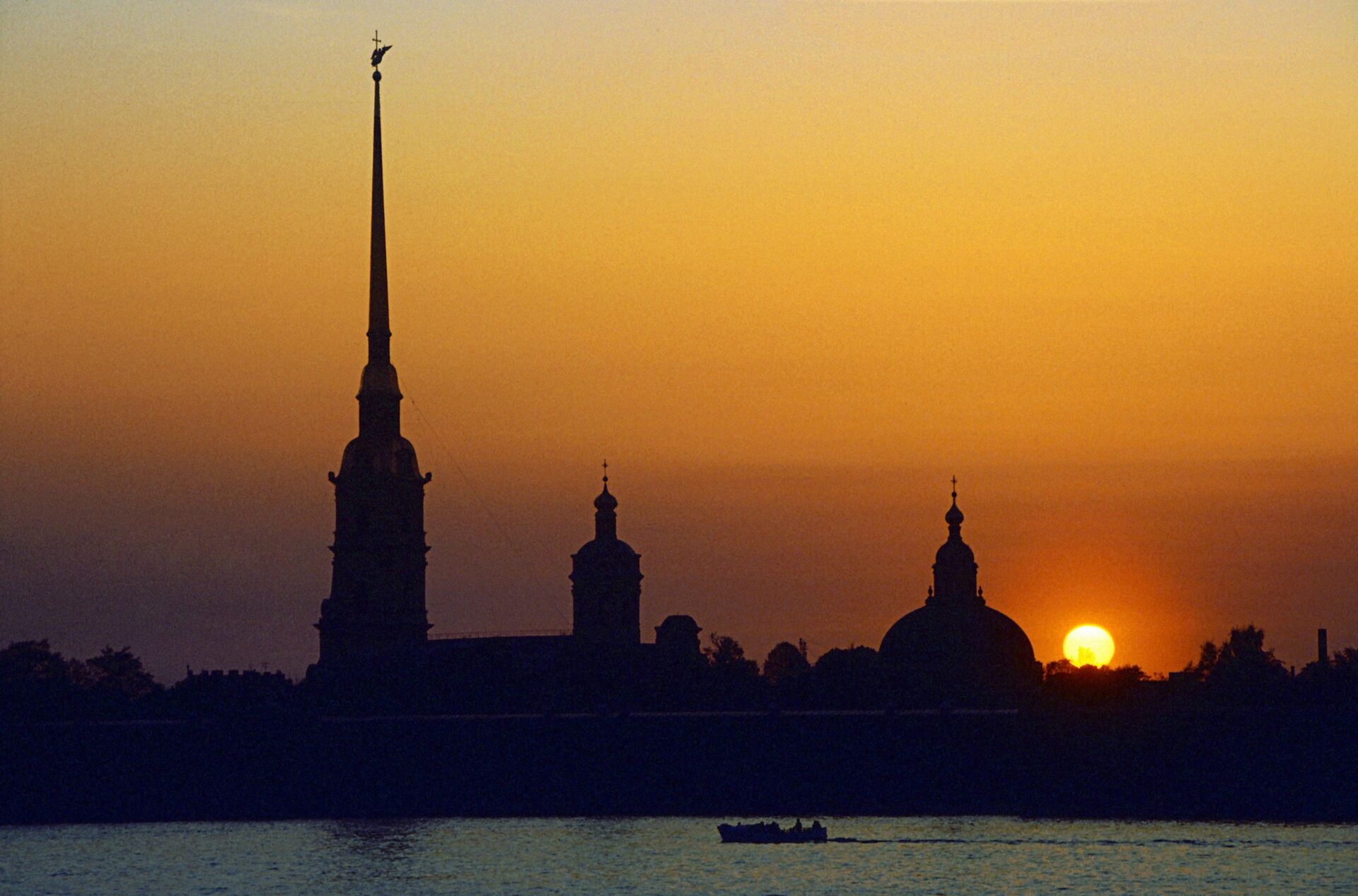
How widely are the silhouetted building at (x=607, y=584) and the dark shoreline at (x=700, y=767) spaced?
56.4ft

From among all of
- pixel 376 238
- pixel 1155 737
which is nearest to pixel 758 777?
pixel 1155 737

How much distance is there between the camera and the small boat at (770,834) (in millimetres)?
122125

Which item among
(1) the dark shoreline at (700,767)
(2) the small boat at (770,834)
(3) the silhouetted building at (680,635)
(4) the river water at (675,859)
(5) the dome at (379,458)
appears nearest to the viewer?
(4) the river water at (675,859)

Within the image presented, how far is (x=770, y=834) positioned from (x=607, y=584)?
175 feet

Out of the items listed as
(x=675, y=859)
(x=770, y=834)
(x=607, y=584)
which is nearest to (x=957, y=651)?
(x=607, y=584)

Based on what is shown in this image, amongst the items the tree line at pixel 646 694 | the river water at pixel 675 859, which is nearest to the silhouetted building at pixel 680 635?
the tree line at pixel 646 694

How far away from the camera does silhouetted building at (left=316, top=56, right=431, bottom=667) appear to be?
169000 millimetres

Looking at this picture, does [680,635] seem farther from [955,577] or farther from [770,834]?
[770,834]

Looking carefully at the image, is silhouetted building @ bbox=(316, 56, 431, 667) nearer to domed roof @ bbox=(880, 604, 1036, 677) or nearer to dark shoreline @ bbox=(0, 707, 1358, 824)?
dark shoreline @ bbox=(0, 707, 1358, 824)

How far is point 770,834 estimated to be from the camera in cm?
12238

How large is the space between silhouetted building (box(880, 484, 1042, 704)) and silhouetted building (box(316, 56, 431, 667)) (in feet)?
84.3

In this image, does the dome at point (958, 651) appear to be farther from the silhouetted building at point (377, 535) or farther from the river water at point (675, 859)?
the river water at point (675, 859)

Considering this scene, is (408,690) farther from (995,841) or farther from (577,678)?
(995,841)

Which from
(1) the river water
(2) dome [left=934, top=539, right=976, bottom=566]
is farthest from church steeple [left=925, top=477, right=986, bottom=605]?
(1) the river water
